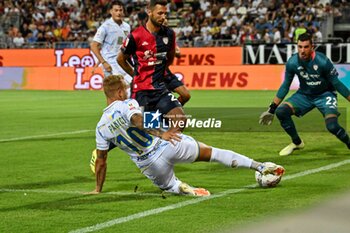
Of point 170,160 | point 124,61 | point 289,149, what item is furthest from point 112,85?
point 289,149

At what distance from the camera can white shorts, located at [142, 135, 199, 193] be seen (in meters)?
6.22

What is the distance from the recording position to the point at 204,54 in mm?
31672

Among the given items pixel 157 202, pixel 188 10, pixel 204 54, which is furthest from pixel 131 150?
pixel 188 10

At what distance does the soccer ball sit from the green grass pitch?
0.09m

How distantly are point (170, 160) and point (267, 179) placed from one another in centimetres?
108

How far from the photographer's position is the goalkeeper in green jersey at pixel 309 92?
32.2 feet

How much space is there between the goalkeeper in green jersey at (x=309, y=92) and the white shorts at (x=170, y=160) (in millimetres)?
3523

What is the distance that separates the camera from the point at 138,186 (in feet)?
23.6

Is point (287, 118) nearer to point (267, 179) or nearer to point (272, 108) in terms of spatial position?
point (272, 108)

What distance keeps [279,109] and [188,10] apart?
27.2 metres

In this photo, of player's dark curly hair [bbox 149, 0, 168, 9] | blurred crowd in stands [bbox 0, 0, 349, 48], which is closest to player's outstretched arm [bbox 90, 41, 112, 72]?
player's dark curly hair [bbox 149, 0, 168, 9]

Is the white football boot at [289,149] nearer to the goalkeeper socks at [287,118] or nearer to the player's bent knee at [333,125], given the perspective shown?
the goalkeeper socks at [287,118]

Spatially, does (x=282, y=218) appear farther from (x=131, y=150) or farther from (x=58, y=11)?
(x=58, y=11)

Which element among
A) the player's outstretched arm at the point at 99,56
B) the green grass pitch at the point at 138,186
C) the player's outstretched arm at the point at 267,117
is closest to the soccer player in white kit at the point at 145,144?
the green grass pitch at the point at 138,186
